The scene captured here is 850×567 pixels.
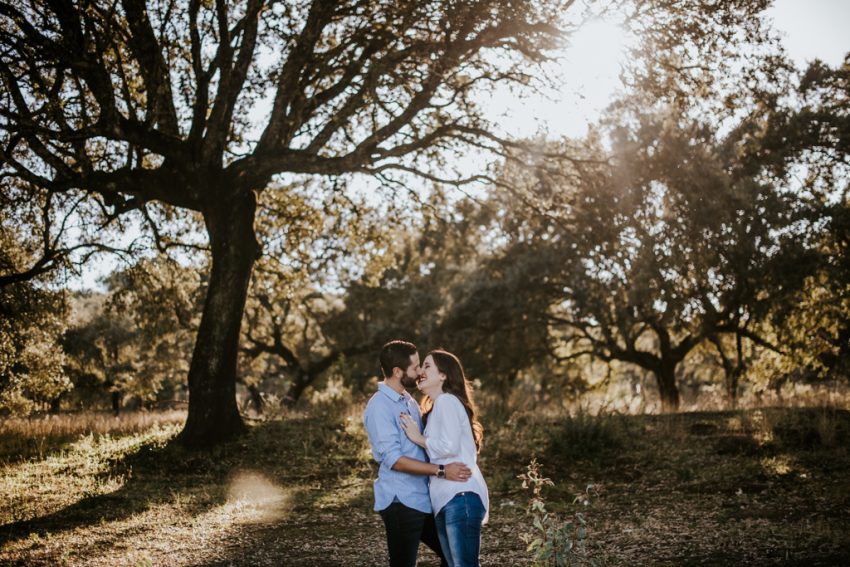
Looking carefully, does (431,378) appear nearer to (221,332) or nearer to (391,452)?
(391,452)

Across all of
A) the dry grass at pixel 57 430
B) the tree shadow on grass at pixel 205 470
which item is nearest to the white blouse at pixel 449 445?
the tree shadow on grass at pixel 205 470

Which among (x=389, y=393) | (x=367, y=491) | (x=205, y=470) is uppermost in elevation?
(x=389, y=393)

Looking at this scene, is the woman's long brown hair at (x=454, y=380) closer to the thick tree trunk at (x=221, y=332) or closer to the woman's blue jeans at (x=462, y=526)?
the woman's blue jeans at (x=462, y=526)

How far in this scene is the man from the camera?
173 inches

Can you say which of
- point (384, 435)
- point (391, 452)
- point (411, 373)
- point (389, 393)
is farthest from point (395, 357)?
point (391, 452)

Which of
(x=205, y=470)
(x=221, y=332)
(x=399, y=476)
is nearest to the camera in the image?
(x=399, y=476)

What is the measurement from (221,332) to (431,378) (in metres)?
10.0

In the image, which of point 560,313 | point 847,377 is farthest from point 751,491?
point 847,377

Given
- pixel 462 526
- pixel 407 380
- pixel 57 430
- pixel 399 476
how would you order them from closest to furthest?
1. pixel 462 526
2. pixel 399 476
3. pixel 407 380
4. pixel 57 430

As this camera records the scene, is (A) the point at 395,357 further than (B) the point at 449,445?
Yes

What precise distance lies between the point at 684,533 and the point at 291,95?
33.8ft

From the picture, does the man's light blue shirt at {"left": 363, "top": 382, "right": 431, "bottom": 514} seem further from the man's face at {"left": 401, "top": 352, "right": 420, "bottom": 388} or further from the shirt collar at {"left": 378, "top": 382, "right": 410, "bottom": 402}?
the man's face at {"left": 401, "top": 352, "right": 420, "bottom": 388}

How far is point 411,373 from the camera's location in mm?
4738

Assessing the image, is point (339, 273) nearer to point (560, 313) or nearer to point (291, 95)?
point (560, 313)
